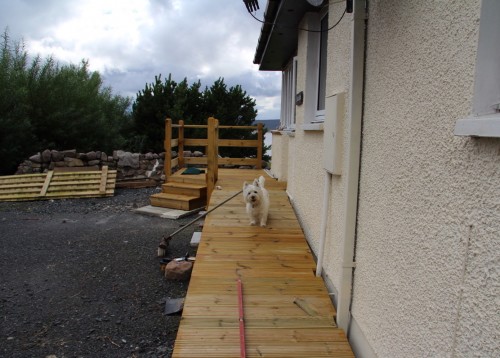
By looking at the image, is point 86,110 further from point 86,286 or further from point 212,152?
point 86,286

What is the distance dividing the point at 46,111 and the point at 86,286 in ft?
30.7

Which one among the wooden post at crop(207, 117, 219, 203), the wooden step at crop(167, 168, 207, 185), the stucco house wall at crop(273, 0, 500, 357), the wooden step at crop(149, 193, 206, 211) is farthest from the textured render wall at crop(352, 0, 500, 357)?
the wooden step at crop(167, 168, 207, 185)

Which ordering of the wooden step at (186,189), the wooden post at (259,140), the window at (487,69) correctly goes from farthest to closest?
the wooden post at (259,140), the wooden step at (186,189), the window at (487,69)

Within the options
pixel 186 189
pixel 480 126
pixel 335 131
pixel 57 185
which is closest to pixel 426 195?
pixel 480 126

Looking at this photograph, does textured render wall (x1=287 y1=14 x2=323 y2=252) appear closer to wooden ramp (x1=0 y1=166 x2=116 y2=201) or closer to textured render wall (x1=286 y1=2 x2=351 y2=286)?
textured render wall (x1=286 y1=2 x2=351 y2=286)

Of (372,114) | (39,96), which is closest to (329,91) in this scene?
(372,114)

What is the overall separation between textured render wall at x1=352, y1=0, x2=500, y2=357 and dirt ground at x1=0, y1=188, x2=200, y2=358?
215 cm

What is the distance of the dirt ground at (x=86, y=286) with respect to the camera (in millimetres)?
3461

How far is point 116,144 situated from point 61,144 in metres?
2.35

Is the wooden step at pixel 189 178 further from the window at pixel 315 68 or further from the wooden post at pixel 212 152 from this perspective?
the window at pixel 315 68

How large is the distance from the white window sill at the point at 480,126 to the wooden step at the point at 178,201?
7331 millimetres

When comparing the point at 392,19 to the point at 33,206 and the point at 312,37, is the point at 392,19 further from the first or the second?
the point at 33,206

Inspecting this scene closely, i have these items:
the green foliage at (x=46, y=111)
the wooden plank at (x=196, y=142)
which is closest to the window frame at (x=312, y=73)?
the wooden plank at (x=196, y=142)

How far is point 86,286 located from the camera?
4.65m
